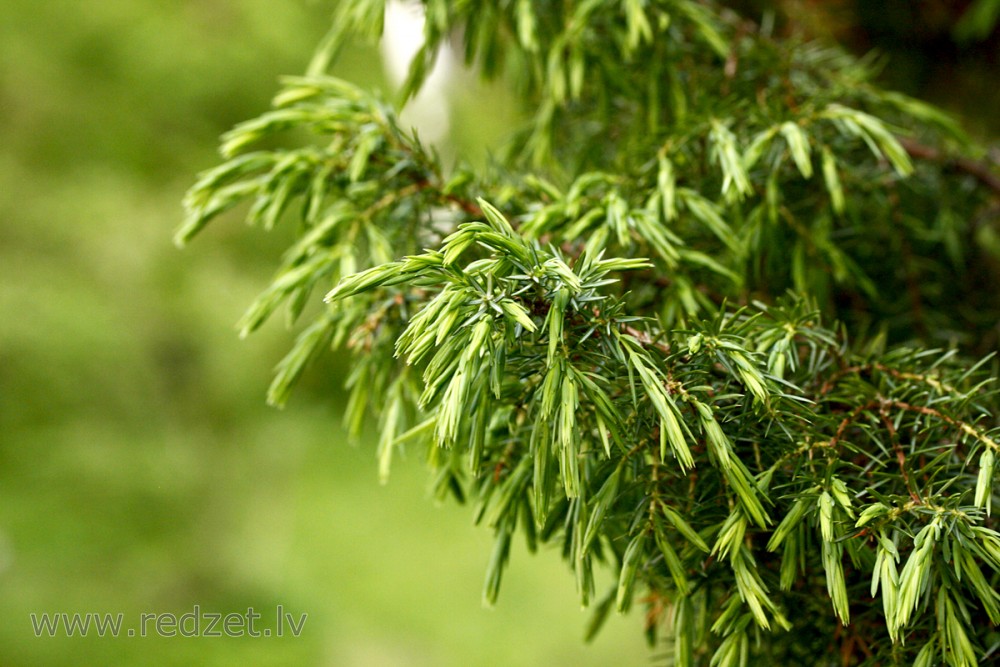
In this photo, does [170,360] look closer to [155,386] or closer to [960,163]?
[155,386]

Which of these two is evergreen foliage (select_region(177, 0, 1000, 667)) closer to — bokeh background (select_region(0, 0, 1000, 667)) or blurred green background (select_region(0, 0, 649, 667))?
bokeh background (select_region(0, 0, 1000, 667))

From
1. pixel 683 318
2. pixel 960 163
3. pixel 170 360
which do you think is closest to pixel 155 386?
pixel 170 360

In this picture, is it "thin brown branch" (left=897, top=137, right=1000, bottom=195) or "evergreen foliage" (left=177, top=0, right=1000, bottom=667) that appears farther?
"thin brown branch" (left=897, top=137, right=1000, bottom=195)

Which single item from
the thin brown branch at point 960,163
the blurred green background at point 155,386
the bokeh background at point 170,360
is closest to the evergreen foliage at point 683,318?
the thin brown branch at point 960,163

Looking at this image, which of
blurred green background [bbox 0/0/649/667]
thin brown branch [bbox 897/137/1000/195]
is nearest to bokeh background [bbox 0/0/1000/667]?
blurred green background [bbox 0/0/649/667]

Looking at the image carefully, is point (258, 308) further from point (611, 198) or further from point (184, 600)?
point (184, 600)

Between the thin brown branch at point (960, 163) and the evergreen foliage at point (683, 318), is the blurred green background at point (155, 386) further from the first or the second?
the thin brown branch at point (960, 163)

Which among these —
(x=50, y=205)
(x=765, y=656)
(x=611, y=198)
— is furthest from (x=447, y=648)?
(x=611, y=198)
